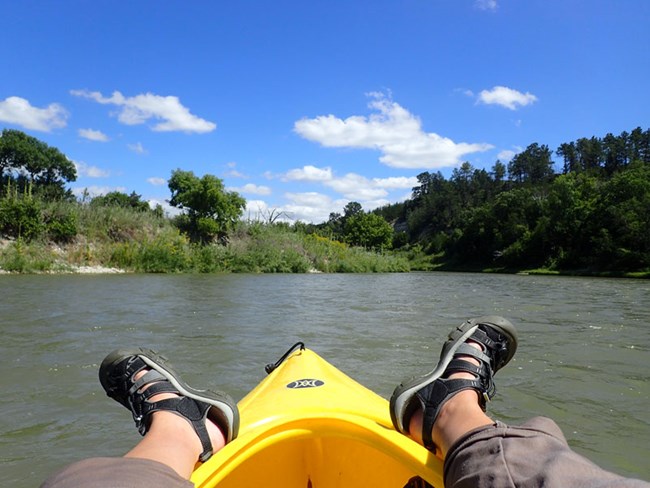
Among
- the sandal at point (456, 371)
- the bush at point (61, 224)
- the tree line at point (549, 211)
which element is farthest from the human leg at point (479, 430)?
the tree line at point (549, 211)

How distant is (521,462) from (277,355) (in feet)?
9.72

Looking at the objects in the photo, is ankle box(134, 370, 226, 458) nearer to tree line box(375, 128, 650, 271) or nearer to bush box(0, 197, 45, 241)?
bush box(0, 197, 45, 241)

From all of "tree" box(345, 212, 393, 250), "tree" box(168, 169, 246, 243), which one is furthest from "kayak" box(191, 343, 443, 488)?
"tree" box(345, 212, 393, 250)

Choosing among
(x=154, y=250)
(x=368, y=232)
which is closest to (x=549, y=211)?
(x=368, y=232)

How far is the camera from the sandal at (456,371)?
1439 mm

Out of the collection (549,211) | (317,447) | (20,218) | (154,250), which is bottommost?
(317,447)

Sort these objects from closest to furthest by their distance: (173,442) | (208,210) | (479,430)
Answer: (479,430) < (173,442) < (208,210)

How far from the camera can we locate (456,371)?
62.8 inches

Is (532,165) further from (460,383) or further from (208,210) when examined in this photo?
(460,383)

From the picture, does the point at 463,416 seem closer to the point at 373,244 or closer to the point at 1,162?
the point at 1,162

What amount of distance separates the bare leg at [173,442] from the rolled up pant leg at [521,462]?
66 cm

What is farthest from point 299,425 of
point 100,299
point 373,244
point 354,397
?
point 373,244

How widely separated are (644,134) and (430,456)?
6871 cm

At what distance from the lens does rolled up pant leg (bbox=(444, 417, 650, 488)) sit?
3.01 ft
